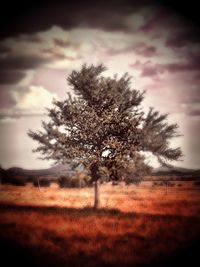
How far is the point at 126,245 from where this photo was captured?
11820mm

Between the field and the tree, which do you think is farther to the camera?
the tree

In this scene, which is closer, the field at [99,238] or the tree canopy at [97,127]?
the field at [99,238]

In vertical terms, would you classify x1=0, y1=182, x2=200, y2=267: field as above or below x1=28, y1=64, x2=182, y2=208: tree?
below

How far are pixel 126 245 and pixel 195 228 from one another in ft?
14.1

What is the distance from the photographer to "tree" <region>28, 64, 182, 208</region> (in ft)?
57.8

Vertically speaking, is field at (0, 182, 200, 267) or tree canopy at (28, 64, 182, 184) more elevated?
tree canopy at (28, 64, 182, 184)

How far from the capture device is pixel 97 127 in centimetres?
1761

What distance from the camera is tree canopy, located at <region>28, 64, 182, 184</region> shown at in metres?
17.6

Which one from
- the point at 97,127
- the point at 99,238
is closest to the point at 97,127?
the point at 97,127

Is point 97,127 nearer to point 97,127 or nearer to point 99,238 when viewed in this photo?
point 97,127

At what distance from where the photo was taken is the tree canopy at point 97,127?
57.8 feet

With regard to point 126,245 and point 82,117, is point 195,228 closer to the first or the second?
point 126,245

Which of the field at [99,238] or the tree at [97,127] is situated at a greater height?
the tree at [97,127]

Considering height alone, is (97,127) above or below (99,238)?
above
